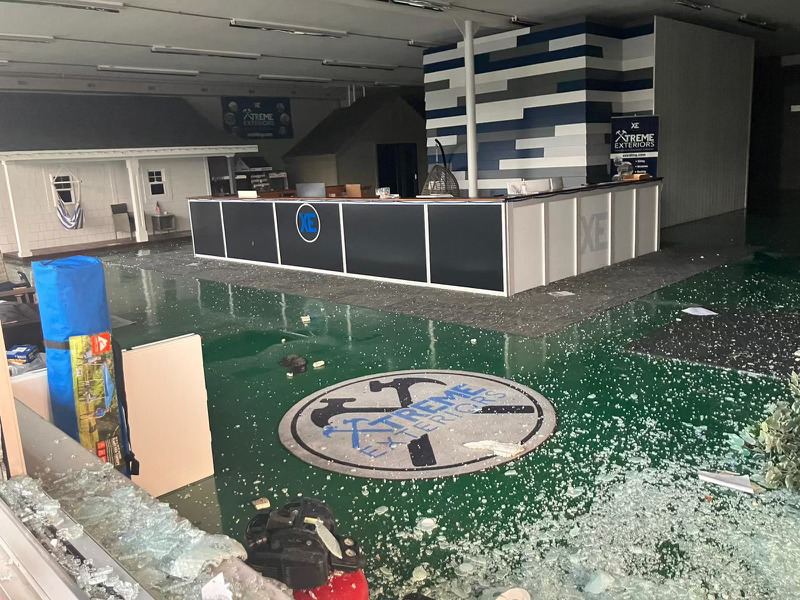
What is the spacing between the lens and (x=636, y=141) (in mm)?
11250

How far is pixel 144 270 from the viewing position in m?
10.7

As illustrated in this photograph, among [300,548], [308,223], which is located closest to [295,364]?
[300,548]

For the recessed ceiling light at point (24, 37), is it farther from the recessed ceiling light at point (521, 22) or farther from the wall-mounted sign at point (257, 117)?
the wall-mounted sign at point (257, 117)

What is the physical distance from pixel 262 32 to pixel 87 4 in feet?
10.1

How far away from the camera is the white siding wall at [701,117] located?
1152 centimetres

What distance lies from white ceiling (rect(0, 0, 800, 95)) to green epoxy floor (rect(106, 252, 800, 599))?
4241 millimetres

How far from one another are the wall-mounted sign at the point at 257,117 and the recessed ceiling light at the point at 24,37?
299 inches

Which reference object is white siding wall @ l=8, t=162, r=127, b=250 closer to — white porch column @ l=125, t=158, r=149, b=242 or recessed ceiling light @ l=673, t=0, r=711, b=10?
white porch column @ l=125, t=158, r=149, b=242

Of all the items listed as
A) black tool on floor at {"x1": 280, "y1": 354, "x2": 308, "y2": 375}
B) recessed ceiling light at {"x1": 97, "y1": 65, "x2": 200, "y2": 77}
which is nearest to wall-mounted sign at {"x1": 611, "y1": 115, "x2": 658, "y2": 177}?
black tool on floor at {"x1": 280, "y1": 354, "x2": 308, "y2": 375}

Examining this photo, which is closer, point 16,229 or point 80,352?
point 80,352

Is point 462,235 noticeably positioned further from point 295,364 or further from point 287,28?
point 287,28

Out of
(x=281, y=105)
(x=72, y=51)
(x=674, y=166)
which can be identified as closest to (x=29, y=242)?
(x=72, y=51)

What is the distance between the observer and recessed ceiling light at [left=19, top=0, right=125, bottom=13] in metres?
8.27

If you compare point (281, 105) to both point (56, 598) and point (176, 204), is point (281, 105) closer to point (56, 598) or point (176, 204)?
point (176, 204)
